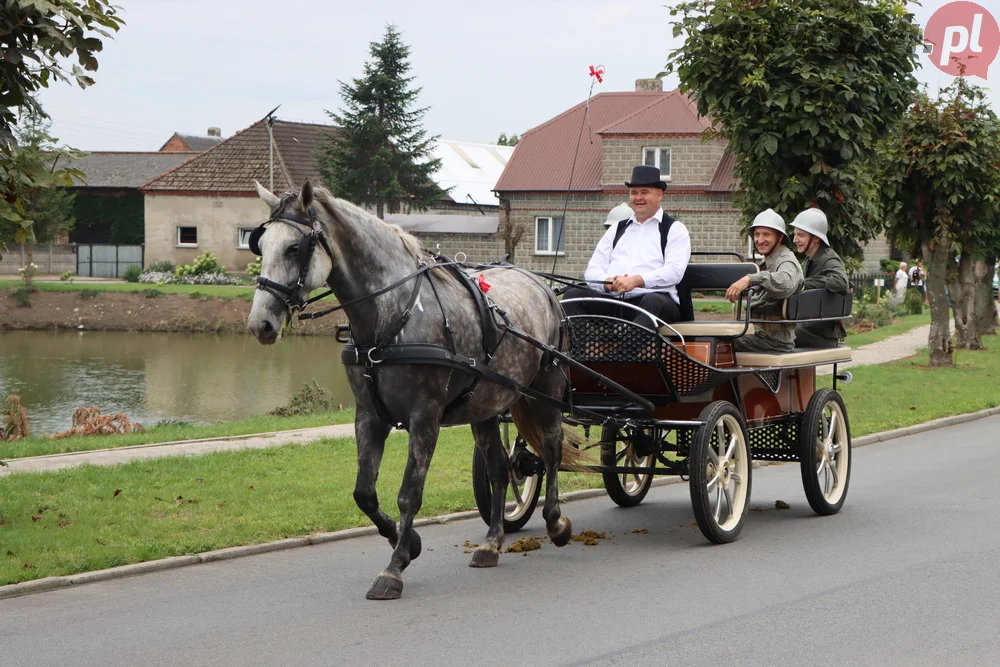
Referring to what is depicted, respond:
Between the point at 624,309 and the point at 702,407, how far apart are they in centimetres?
92

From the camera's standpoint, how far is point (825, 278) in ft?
31.2

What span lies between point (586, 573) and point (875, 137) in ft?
33.1

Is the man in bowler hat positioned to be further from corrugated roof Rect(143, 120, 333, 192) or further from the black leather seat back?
corrugated roof Rect(143, 120, 333, 192)

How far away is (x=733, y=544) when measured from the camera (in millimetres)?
8234

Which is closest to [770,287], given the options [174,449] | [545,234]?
[174,449]

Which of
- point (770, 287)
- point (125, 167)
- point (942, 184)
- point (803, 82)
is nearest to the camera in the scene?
point (770, 287)

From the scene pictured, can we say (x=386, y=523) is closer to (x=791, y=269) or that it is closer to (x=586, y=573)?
(x=586, y=573)

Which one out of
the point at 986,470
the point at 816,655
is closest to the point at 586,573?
the point at 816,655

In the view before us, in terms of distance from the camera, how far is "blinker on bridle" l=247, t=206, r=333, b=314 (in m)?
6.25

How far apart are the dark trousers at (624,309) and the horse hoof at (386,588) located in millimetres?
2681

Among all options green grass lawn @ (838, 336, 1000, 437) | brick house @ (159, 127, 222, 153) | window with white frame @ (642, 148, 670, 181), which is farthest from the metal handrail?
brick house @ (159, 127, 222, 153)

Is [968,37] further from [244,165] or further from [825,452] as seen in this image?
[244,165]

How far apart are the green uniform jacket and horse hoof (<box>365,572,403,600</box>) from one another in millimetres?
4241

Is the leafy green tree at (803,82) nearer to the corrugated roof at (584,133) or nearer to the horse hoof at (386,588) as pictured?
the horse hoof at (386,588)
